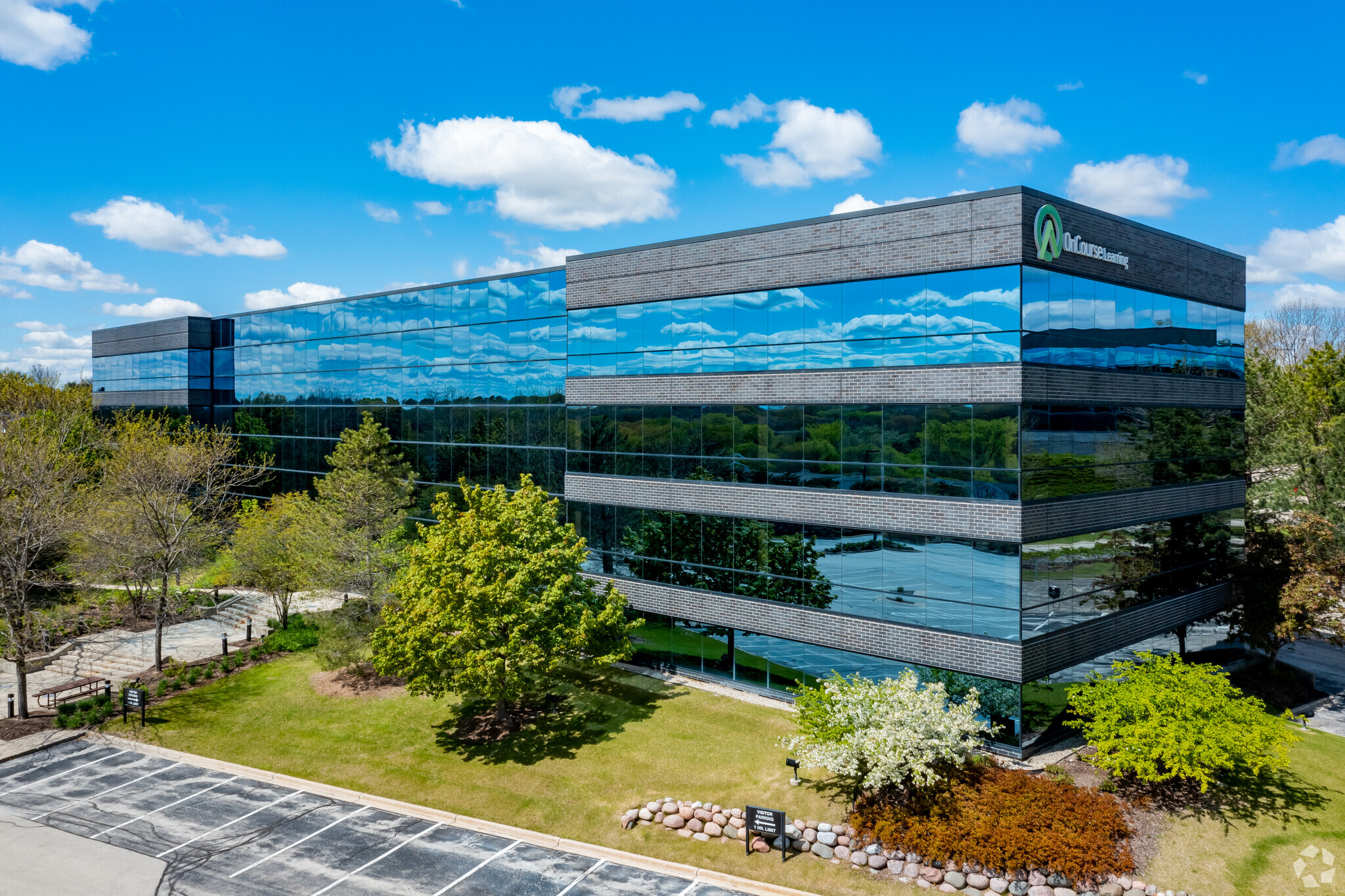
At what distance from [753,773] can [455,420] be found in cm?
2382

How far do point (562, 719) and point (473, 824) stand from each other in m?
6.29

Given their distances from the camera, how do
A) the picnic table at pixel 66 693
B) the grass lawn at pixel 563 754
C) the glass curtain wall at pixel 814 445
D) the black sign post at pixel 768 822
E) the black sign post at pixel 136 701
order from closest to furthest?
the black sign post at pixel 768 822, the grass lawn at pixel 563 754, the glass curtain wall at pixel 814 445, the black sign post at pixel 136 701, the picnic table at pixel 66 693

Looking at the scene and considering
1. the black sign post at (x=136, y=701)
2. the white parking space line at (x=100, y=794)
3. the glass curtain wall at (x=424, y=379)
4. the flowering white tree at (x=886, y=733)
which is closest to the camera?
the flowering white tree at (x=886, y=733)

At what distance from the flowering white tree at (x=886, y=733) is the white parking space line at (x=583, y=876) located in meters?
5.63

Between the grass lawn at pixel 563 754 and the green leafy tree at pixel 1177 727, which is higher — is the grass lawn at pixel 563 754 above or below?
below

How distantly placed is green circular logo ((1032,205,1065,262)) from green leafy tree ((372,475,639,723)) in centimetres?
1699

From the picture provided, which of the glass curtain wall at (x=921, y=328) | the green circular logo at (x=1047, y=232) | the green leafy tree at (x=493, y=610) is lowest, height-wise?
the green leafy tree at (x=493, y=610)

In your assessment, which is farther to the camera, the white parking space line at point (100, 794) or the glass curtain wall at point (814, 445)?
the glass curtain wall at point (814, 445)

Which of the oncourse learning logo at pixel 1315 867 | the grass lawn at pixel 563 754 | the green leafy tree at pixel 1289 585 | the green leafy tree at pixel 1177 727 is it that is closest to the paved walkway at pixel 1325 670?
the green leafy tree at pixel 1289 585

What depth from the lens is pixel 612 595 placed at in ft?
89.9

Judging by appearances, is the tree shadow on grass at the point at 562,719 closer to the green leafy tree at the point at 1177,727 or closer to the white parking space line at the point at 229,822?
the white parking space line at the point at 229,822

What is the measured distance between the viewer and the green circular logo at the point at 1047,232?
71.8 ft

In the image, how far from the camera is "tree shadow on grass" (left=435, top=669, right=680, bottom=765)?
24.0 metres

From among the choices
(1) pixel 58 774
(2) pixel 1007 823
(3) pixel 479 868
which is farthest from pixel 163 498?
(2) pixel 1007 823
